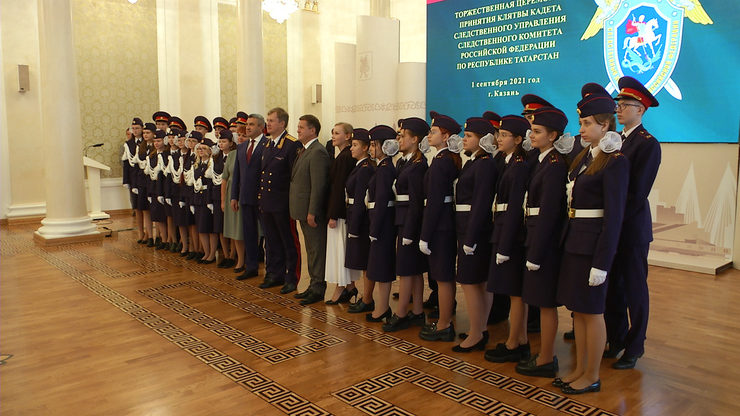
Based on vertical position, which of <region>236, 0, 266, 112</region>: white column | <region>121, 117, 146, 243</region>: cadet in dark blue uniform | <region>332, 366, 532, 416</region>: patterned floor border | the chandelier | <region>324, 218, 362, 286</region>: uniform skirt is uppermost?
the chandelier

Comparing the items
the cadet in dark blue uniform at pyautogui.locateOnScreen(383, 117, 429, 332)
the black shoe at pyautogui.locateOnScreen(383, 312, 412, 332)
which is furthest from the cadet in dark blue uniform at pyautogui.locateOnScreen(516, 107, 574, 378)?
the black shoe at pyautogui.locateOnScreen(383, 312, 412, 332)

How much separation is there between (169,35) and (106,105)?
6.74 feet

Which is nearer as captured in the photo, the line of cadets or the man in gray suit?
the line of cadets

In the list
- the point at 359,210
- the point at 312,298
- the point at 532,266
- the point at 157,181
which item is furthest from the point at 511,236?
the point at 157,181

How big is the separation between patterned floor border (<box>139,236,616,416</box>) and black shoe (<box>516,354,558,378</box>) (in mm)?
113

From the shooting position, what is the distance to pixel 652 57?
7.20 metres

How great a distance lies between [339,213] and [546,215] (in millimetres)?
2120

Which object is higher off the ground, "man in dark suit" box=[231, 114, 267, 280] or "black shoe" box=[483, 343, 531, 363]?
"man in dark suit" box=[231, 114, 267, 280]

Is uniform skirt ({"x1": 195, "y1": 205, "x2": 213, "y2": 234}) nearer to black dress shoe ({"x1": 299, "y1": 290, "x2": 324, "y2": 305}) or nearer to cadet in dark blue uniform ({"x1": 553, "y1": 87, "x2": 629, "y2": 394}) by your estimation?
black dress shoe ({"x1": 299, "y1": 290, "x2": 324, "y2": 305})

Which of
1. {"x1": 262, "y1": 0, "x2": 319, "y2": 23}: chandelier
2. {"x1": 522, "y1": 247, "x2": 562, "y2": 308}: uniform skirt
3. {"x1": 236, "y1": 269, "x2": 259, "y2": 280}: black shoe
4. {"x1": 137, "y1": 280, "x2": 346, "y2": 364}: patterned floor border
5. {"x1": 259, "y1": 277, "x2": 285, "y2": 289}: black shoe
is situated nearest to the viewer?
{"x1": 522, "y1": 247, "x2": 562, "y2": 308}: uniform skirt

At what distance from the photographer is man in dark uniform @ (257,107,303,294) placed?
5.57 meters

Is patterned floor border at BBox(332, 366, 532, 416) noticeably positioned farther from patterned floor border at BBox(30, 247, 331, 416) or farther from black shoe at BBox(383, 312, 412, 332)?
black shoe at BBox(383, 312, 412, 332)

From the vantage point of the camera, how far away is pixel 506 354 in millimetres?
3770

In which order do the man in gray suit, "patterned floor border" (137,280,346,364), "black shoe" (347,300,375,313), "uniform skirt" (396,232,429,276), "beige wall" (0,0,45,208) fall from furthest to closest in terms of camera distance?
"beige wall" (0,0,45,208) < the man in gray suit < "black shoe" (347,300,375,313) < "uniform skirt" (396,232,429,276) < "patterned floor border" (137,280,346,364)
